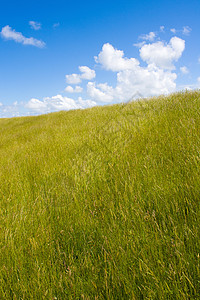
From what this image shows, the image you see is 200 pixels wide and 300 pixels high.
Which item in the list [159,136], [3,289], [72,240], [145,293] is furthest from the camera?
[159,136]

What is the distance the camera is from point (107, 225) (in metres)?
1.50

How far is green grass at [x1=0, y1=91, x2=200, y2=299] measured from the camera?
1.03m

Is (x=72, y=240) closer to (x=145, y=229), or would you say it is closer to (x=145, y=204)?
(x=145, y=229)

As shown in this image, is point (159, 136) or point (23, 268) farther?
point (159, 136)

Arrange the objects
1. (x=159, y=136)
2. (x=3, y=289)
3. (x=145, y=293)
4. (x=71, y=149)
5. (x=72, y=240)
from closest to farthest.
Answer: (x=145, y=293) < (x=3, y=289) < (x=72, y=240) < (x=159, y=136) < (x=71, y=149)

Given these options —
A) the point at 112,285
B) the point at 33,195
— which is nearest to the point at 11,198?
the point at 33,195

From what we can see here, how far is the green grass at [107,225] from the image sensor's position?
1.03 meters

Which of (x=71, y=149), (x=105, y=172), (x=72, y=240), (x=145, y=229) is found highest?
(x=71, y=149)

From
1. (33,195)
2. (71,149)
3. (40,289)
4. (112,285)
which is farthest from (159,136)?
(40,289)

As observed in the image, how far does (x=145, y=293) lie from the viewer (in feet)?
3.21

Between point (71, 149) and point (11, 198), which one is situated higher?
point (71, 149)

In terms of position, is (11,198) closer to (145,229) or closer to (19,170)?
(19,170)

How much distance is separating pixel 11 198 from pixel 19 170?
0.89 m

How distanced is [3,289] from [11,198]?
52.1 inches
